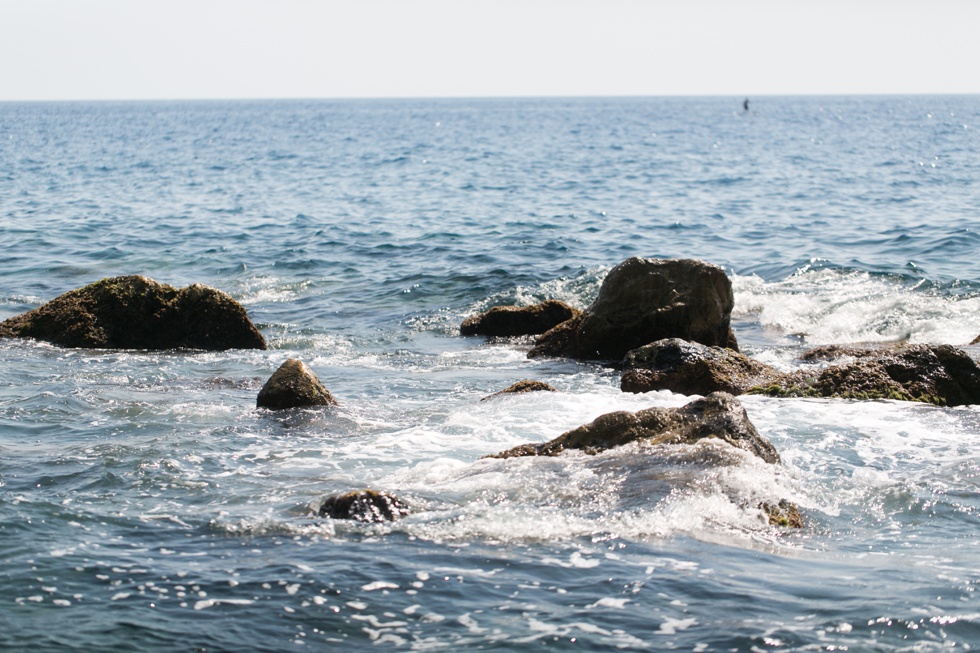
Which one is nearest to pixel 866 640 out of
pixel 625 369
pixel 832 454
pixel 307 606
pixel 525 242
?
pixel 307 606

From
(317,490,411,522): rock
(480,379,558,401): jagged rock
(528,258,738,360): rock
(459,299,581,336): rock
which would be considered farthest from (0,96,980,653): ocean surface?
(528,258,738,360): rock

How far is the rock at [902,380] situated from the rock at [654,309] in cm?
210

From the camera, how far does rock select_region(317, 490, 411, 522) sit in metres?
6.89

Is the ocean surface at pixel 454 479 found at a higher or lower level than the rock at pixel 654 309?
lower

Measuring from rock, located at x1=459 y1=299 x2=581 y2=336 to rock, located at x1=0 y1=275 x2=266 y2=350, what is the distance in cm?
344

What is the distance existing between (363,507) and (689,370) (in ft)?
17.0

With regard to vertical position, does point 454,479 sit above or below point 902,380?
below

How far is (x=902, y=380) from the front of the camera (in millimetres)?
10672

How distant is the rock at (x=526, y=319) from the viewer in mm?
14914

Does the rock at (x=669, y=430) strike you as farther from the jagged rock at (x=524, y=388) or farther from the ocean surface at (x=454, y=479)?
the jagged rock at (x=524, y=388)

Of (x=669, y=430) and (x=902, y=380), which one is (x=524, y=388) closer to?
(x=669, y=430)

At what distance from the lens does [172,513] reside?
23.4ft

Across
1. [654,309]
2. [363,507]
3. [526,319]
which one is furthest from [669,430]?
[526,319]

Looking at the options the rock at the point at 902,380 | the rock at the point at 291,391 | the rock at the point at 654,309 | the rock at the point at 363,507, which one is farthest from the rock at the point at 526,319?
the rock at the point at 363,507
